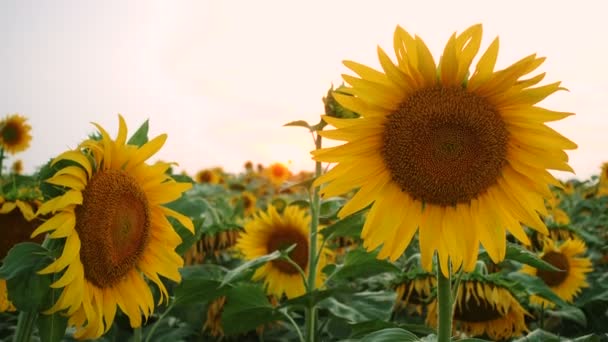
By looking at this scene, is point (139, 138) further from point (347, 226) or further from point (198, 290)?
point (347, 226)

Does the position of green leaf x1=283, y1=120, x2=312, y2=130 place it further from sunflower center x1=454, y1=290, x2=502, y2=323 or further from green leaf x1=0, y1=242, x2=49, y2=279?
green leaf x1=0, y1=242, x2=49, y2=279

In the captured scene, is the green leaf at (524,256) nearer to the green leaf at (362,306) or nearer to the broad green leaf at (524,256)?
the broad green leaf at (524,256)

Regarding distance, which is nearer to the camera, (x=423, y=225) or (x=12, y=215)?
(x=423, y=225)

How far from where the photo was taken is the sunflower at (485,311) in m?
2.90

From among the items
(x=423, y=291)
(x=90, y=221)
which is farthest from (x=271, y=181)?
(x=90, y=221)

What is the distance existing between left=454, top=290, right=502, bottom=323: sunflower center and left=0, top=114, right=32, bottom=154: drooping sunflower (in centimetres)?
786

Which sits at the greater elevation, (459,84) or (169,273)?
(459,84)

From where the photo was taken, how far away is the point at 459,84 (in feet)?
6.38

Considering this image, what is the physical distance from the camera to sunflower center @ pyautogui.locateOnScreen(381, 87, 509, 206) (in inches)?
79.0

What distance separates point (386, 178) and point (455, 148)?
256 mm

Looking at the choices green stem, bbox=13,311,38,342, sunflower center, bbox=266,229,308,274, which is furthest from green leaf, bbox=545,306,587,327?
green stem, bbox=13,311,38,342

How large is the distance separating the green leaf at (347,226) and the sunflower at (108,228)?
1.96 feet

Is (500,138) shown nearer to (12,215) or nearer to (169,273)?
(169,273)

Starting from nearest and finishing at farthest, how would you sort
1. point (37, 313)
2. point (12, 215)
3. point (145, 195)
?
point (37, 313), point (145, 195), point (12, 215)
